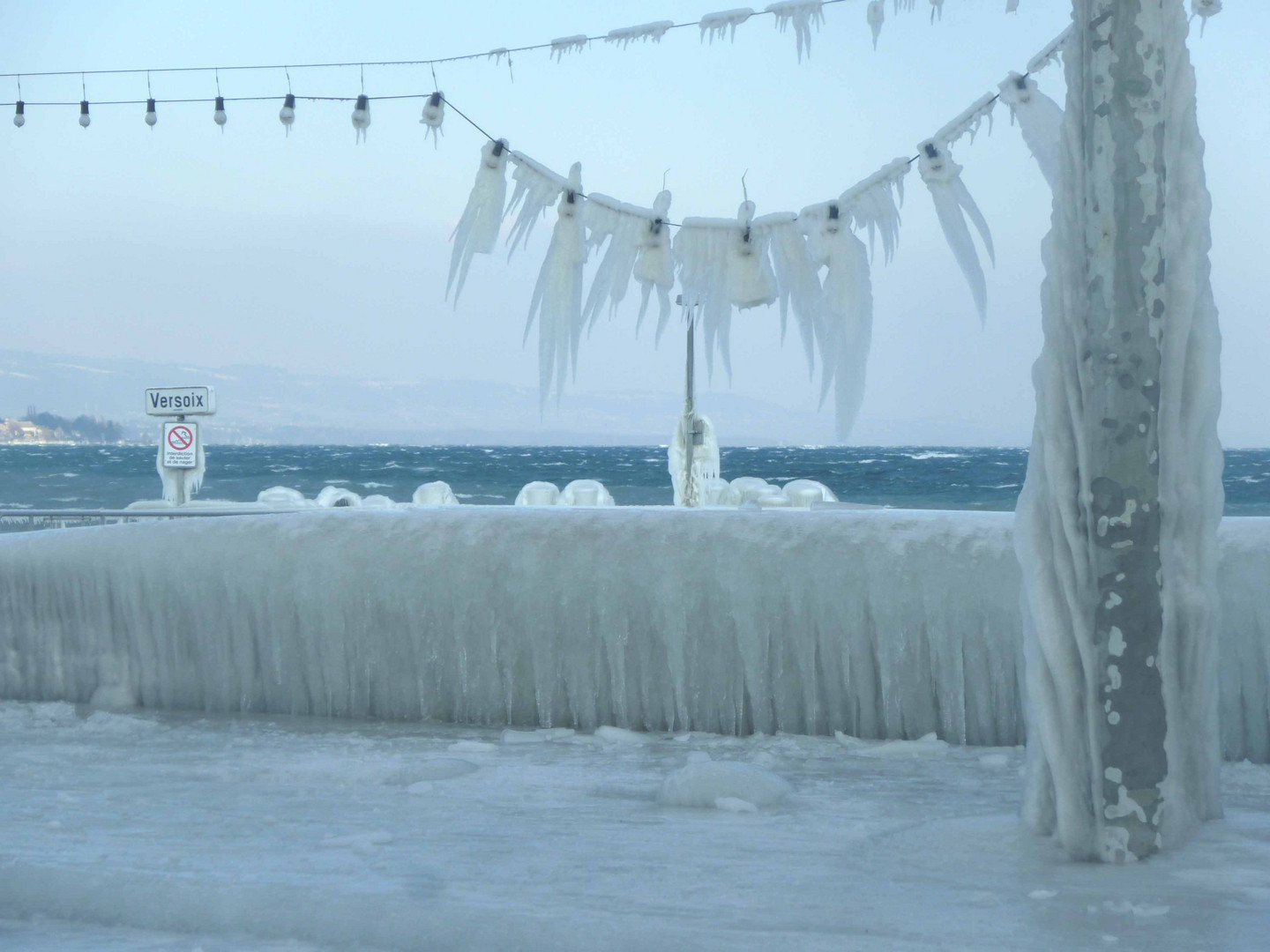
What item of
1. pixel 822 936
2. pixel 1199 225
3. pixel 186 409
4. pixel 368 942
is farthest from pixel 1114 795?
pixel 186 409

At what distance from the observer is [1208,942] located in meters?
2.90

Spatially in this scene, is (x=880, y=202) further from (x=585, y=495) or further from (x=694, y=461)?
(x=585, y=495)

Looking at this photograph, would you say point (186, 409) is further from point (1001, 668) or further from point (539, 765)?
point (1001, 668)

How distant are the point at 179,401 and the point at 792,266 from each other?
21.6 ft

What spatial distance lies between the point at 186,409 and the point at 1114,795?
9241 millimetres

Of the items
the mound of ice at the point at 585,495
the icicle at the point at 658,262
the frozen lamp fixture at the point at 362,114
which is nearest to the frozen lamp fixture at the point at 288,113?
the frozen lamp fixture at the point at 362,114

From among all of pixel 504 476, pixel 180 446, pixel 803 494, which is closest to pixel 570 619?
pixel 180 446

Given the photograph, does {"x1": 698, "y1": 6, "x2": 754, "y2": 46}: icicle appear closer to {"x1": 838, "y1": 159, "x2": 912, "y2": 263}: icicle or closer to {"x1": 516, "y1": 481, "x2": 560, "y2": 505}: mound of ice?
{"x1": 838, "y1": 159, "x2": 912, "y2": 263}: icicle

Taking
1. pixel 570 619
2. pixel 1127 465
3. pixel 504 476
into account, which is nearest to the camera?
pixel 1127 465

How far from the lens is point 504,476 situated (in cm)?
5284

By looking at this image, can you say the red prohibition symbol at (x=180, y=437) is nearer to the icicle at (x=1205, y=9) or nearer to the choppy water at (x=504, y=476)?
the icicle at (x=1205, y=9)

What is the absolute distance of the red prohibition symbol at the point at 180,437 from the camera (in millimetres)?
10711

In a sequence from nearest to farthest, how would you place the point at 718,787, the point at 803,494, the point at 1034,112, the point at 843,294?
1. the point at 718,787
2. the point at 1034,112
3. the point at 843,294
4. the point at 803,494

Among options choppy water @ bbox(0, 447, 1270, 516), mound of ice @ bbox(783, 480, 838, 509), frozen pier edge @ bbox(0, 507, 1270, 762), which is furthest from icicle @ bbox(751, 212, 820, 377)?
choppy water @ bbox(0, 447, 1270, 516)
